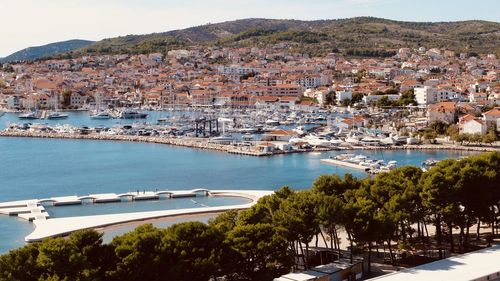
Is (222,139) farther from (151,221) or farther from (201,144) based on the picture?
(151,221)

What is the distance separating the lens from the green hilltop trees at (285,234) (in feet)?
23.2

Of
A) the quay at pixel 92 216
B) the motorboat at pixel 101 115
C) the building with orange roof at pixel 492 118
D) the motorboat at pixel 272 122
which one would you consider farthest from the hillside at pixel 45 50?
the quay at pixel 92 216

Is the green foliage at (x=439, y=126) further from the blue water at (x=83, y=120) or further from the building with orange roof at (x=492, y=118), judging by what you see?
the blue water at (x=83, y=120)

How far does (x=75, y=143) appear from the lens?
28188mm

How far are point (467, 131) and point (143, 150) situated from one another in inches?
486

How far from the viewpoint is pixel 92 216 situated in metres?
13.1

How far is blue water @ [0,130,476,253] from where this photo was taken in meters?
18.1

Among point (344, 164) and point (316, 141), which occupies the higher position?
point (316, 141)

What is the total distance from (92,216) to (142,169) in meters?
7.99

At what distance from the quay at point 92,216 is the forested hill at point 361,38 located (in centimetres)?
4870

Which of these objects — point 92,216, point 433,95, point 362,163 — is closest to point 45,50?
point 433,95

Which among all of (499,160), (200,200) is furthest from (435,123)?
(499,160)

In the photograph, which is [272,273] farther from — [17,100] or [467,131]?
[17,100]

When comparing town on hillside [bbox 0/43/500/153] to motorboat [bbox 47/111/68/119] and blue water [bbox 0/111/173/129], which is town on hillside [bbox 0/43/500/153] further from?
motorboat [bbox 47/111/68/119]
